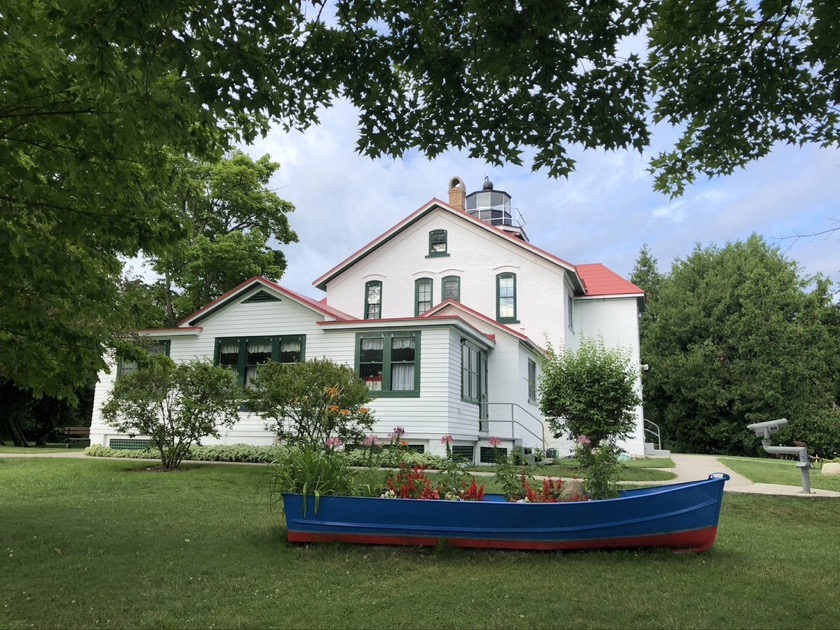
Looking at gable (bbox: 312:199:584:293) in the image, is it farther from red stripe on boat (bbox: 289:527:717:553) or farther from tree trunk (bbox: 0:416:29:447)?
red stripe on boat (bbox: 289:527:717:553)

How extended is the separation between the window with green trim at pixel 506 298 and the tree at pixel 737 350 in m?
18.8

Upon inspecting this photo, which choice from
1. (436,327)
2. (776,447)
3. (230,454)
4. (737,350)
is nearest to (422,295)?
Result: (436,327)

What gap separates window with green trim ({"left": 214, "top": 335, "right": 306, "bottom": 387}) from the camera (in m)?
20.1

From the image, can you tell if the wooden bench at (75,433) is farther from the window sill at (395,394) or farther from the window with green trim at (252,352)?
the window sill at (395,394)

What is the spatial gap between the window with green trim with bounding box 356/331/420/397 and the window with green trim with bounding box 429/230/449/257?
25.2ft

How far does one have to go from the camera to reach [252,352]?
67.2 ft

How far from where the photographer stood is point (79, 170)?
6.91 m

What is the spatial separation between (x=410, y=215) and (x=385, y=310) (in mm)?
3918

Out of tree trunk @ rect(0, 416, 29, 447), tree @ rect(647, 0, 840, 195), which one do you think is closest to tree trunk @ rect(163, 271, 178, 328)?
tree trunk @ rect(0, 416, 29, 447)

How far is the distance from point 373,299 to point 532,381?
290 inches

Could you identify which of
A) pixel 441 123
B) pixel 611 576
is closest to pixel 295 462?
pixel 611 576

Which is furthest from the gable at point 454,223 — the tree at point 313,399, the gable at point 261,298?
the tree at point 313,399

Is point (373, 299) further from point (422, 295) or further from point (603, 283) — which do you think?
point (603, 283)

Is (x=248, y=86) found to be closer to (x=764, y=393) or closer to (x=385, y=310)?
(x=385, y=310)
